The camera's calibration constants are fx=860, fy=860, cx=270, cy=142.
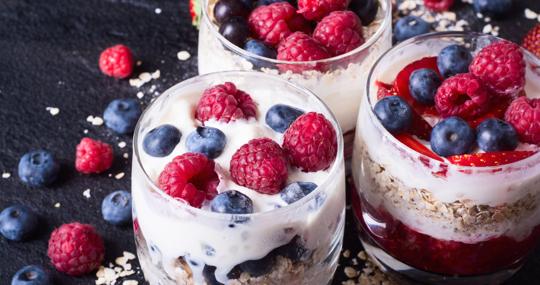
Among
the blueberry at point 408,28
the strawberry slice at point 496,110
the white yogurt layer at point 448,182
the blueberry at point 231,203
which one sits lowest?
the blueberry at point 408,28

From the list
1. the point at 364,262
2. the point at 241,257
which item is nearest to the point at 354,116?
the point at 364,262

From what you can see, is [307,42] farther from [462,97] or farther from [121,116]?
[121,116]

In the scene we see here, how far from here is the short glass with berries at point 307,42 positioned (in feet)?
5.06

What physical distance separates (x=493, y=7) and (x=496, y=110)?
2.33 ft

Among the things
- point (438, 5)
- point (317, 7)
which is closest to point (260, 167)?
point (317, 7)

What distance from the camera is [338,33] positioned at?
156 centimetres

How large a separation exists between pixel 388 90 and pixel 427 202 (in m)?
0.22

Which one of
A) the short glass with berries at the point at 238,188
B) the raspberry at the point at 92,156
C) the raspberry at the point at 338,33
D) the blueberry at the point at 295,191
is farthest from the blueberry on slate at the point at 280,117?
the raspberry at the point at 92,156

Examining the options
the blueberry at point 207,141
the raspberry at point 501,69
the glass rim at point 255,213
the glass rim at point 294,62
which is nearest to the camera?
the glass rim at point 255,213

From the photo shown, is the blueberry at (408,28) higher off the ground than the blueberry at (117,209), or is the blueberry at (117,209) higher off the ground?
the blueberry at (408,28)

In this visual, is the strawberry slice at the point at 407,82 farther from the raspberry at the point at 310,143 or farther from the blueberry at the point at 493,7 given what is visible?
the blueberry at the point at 493,7

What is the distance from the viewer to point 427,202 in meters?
1.38

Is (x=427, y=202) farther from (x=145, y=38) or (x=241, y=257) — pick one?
(x=145, y=38)

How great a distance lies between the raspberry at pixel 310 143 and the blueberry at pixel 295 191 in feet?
0.14
